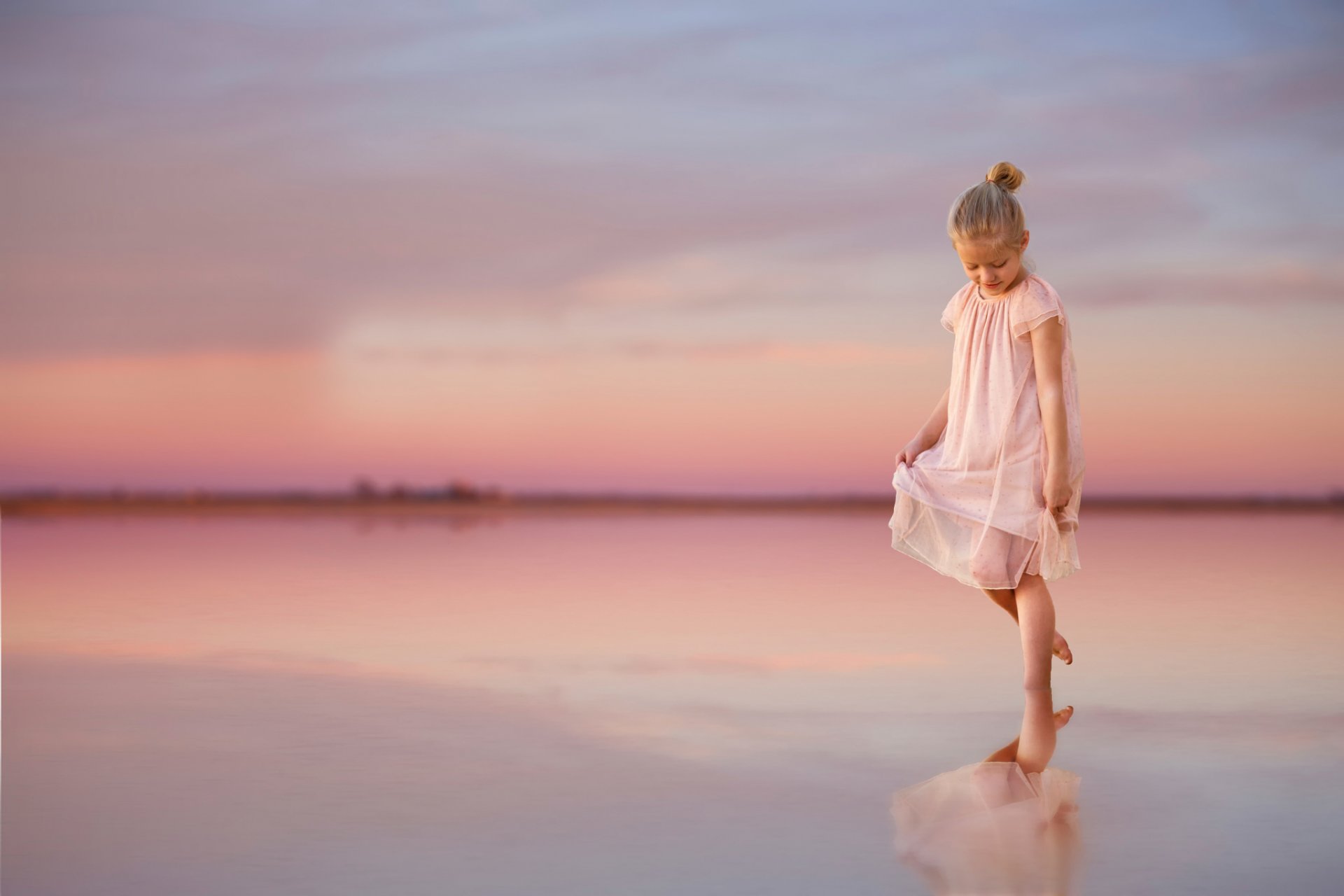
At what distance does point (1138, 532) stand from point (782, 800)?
6.87 m

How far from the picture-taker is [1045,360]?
2.48 metres

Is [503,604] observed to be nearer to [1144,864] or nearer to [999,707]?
[999,707]

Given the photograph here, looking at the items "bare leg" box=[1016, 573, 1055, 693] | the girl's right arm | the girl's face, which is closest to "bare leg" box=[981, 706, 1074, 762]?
"bare leg" box=[1016, 573, 1055, 693]

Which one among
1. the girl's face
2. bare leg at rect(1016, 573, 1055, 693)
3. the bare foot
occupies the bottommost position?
the bare foot

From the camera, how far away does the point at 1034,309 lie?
2.49 meters

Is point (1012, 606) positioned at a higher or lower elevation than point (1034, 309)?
lower

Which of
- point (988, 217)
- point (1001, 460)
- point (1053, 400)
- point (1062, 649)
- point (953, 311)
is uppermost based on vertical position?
point (988, 217)

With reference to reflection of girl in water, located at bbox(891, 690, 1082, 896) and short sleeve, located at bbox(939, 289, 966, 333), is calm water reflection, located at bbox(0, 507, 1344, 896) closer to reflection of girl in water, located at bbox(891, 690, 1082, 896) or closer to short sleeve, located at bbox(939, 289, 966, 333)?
reflection of girl in water, located at bbox(891, 690, 1082, 896)

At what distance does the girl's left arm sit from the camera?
247cm

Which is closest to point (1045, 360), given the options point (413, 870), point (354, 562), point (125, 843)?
point (413, 870)

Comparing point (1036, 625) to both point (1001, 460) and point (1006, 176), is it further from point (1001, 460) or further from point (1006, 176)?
point (1006, 176)

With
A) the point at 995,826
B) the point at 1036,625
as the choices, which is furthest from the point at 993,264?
the point at 995,826

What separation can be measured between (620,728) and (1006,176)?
3.95 feet

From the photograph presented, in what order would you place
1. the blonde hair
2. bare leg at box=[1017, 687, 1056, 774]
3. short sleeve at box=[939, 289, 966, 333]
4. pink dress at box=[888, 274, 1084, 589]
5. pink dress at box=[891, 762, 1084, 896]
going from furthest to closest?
1. short sleeve at box=[939, 289, 966, 333]
2. pink dress at box=[888, 274, 1084, 589]
3. the blonde hair
4. bare leg at box=[1017, 687, 1056, 774]
5. pink dress at box=[891, 762, 1084, 896]
